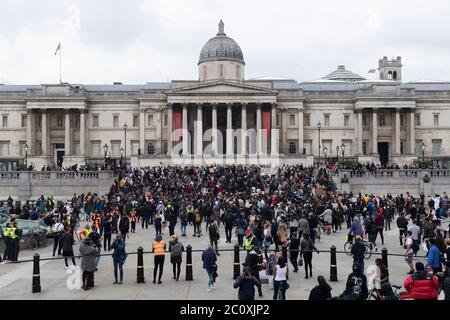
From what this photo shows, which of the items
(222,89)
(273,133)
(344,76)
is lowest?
(273,133)

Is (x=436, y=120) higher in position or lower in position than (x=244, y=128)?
higher

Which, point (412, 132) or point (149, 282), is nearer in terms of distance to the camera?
point (149, 282)

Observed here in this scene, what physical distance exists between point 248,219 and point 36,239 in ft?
33.8

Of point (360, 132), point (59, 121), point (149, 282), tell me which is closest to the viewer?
point (149, 282)

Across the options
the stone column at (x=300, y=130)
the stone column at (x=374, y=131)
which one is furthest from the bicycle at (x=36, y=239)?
the stone column at (x=374, y=131)

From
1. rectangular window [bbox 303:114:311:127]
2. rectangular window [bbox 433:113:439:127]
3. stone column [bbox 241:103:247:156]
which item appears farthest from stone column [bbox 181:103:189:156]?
rectangular window [bbox 433:113:439:127]

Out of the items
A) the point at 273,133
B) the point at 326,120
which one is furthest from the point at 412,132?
the point at 273,133

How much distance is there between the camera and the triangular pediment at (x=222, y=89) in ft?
254

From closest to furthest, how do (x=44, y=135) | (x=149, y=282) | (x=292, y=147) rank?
(x=149, y=282) < (x=44, y=135) < (x=292, y=147)

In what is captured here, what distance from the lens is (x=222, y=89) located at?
77.8 meters

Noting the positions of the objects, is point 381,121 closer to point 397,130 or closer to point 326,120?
point 397,130

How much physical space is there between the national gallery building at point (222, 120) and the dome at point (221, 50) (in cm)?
17

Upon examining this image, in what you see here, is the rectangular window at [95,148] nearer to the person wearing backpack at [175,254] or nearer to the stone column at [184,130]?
the stone column at [184,130]
